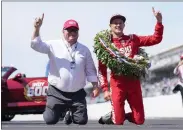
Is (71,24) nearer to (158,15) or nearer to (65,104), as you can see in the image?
(65,104)

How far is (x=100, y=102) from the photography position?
22016mm

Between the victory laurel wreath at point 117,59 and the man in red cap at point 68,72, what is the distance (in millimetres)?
393

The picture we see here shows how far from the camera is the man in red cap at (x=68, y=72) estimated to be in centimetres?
877

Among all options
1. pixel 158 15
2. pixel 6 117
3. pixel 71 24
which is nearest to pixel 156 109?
pixel 6 117

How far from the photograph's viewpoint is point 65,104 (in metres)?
8.99

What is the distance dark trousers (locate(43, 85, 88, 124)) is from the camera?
8930 millimetres

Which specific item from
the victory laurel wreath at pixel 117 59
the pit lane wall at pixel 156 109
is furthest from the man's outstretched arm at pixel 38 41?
the pit lane wall at pixel 156 109

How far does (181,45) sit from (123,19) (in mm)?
12218

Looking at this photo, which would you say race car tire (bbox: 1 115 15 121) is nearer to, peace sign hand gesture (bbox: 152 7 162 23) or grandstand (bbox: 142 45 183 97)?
grandstand (bbox: 142 45 183 97)

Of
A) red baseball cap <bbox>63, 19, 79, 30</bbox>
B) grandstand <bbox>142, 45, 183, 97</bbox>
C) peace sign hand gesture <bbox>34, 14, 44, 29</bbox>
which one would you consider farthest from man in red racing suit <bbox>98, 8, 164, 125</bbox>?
grandstand <bbox>142, 45, 183, 97</bbox>

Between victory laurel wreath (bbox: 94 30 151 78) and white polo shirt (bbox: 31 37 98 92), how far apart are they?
1.37 ft

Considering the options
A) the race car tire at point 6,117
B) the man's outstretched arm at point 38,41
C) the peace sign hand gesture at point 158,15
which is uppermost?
the peace sign hand gesture at point 158,15

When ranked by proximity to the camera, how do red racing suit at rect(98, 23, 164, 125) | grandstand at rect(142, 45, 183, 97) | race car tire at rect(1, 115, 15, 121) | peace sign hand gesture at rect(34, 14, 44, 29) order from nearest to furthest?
peace sign hand gesture at rect(34, 14, 44, 29) < red racing suit at rect(98, 23, 164, 125) < race car tire at rect(1, 115, 15, 121) < grandstand at rect(142, 45, 183, 97)

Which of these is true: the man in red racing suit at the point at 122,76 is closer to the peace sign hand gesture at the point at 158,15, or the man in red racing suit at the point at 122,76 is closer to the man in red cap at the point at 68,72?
the peace sign hand gesture at the point at 158,15
